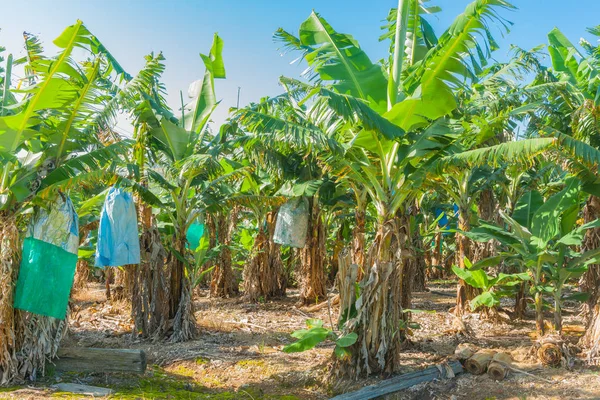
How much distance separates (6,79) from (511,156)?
5702mm

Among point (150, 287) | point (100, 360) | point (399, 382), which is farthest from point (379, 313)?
point (150, 287)

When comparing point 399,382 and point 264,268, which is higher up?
point 264,268

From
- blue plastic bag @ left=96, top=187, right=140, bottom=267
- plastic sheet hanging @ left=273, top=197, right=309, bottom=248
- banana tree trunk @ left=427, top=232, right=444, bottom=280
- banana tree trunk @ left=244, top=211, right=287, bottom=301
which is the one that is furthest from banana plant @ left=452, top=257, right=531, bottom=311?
banana tree trunk @ left=427, top=232, right=444, bottom=280

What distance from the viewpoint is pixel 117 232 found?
20.4 feet

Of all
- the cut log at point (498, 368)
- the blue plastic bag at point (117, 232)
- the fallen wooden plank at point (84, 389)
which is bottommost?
the fallen wooden plank at point (84, 389)

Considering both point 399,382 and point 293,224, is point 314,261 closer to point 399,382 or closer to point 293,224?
point 293,224

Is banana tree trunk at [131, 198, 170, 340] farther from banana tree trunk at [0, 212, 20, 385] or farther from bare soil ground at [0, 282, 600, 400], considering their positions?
banana tree trunk at [0, 212, 20, 385]

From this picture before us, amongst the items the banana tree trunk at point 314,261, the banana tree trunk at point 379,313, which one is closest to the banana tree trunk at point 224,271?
the banana tree trunk at point 314,261

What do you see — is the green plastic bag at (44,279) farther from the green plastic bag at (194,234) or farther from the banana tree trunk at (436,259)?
the banana tree trunk at (436,259)

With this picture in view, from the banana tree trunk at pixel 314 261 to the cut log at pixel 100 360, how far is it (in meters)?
5.19

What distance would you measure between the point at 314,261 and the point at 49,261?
19.8 feet

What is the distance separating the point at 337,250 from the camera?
12508 millimetres

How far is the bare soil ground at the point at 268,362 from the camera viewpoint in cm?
519

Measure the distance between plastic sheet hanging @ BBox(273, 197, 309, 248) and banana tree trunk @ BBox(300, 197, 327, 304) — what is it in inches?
19.4
